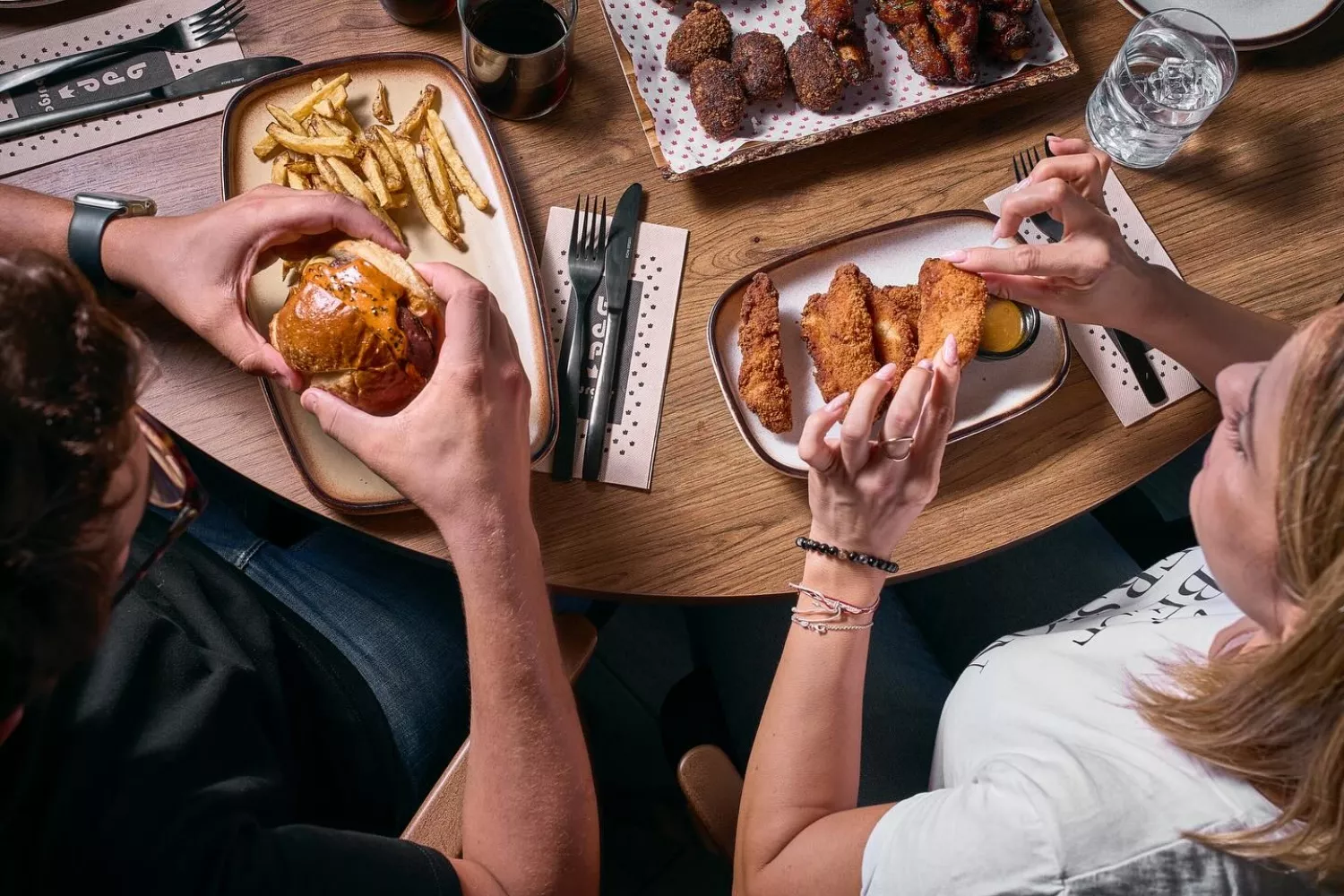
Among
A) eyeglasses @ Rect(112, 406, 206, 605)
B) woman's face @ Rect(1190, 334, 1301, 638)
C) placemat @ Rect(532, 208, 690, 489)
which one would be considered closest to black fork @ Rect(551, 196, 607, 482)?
placemat @ Rect(532, 208, 690, 489)

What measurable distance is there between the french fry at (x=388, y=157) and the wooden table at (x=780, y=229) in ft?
0.82

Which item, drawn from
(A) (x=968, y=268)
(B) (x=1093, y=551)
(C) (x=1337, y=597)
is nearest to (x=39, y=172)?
(A) (x=968, y=268)

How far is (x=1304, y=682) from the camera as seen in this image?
113 centimetres

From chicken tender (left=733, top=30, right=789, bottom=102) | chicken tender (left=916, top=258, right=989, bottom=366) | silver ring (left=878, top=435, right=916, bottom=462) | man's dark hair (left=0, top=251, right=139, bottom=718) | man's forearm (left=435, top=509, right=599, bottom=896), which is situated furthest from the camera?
chicken tender (left=733, top=30, right=789, bottom=102)

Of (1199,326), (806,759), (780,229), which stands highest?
(780,229)

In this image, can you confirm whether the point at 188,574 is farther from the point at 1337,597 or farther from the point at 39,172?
the point at 1337,597

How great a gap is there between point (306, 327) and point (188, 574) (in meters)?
0.52

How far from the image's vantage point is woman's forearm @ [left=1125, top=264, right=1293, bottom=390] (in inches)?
67.9

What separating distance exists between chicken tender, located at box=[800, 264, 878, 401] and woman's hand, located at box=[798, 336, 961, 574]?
109 mm

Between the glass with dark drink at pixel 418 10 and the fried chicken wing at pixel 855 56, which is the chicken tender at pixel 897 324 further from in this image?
the glass with dark drink at pixel 418 10

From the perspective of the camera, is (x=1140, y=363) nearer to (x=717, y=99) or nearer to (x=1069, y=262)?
(x=1069, y=262)

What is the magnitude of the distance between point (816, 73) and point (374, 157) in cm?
92

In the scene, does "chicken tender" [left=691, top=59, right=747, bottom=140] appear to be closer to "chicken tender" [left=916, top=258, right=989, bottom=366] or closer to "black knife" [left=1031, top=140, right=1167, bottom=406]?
"chicken tender" [left=916, top=258, right=989, bottom=366]

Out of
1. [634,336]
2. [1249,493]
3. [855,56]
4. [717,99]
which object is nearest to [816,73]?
[855,56]
